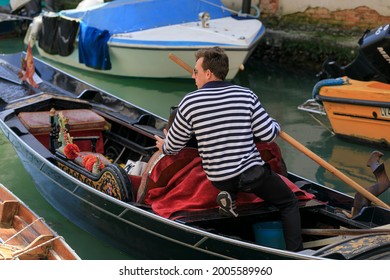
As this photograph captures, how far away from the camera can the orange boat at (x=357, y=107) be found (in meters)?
6.13

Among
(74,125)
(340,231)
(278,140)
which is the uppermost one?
(340,231)

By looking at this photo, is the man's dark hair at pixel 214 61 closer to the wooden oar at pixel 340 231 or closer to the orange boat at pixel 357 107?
the wooden oar at pixel 340 231

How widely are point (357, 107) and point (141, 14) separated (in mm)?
3478

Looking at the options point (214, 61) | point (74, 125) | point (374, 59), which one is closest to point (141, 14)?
point (374, 59)

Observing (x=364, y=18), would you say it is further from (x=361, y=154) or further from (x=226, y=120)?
(x=226, y=120)

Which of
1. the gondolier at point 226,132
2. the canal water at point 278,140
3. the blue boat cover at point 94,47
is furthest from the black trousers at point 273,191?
the blue boat cover at point 94,47

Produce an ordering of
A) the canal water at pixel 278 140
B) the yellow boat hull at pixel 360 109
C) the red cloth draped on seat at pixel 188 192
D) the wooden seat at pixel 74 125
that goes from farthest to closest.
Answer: the yellow boat hull at pixel 360 109, the wooden seat at pixel 74 125, the canal water at pixel 278 140, the red cloth draped on seat at pixel 188 192

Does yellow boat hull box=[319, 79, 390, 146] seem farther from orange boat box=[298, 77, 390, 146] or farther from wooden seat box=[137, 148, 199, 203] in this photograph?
wooden seat box=[137, 148, 199, 203]

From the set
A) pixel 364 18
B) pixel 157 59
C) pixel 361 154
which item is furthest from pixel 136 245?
pixel 364 18

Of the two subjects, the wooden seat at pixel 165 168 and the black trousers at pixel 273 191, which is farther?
the wooden seat at pixel 165 168

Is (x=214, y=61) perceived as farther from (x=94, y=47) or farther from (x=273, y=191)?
(x=94, y=47)

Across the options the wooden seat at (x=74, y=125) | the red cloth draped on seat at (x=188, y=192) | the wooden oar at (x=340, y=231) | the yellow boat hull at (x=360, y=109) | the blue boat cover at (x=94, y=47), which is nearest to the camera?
the wooden oar at (x=340, y=231)

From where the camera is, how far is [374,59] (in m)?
6.36

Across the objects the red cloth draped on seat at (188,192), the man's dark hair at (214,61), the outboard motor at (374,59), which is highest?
the man's dark hair at (214,61)
